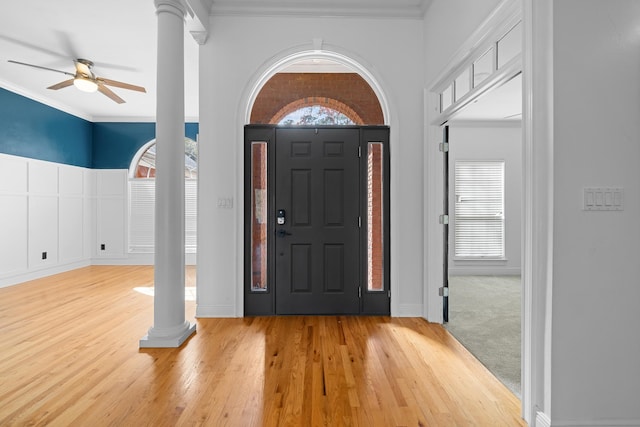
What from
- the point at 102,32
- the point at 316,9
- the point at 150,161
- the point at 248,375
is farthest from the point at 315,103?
the point at 248,375

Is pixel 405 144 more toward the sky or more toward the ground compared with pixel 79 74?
more toward the ground

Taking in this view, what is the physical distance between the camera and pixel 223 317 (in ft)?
12.4

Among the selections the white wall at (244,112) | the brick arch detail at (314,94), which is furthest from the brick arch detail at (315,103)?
the white wall at (244,112)

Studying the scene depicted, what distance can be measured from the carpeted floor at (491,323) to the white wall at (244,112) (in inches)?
22.8

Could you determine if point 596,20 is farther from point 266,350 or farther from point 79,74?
point 79,74

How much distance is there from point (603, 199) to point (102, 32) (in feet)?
16.7

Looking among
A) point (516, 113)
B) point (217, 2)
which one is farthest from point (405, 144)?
point (516, 113)

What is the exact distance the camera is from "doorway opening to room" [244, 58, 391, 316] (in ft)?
12.8

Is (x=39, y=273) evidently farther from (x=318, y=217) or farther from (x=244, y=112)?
(x=318, y=217)

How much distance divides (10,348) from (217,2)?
376 centimetres

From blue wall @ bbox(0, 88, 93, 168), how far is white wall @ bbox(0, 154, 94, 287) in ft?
0.57

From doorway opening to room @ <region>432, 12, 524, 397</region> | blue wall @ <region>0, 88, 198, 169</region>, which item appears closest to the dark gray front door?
doorway opening to room @ <region>432, 12, 524, 397</region>

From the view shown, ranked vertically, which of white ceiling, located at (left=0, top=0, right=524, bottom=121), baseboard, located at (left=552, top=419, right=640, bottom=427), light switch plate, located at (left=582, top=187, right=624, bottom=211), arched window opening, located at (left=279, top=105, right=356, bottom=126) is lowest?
baseboard, located at (left=552, top=419, right=640, bottom=427)

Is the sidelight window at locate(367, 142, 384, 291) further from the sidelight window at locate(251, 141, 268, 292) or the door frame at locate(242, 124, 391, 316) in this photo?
the sidelight window at locate(251, 141, 268, 292)
